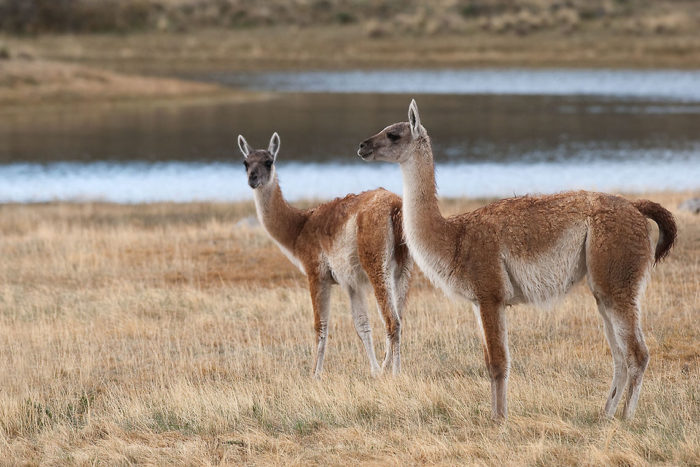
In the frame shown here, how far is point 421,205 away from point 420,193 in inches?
3.4

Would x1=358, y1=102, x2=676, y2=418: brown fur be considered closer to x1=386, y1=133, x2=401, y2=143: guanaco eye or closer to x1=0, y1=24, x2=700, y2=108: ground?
x1=386, y1=133, x2=401, y2=143: guanaco eye

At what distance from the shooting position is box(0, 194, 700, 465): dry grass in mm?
6086

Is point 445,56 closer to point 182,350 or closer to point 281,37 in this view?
point 281,37

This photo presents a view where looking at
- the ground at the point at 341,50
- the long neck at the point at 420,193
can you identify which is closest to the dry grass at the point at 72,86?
the ground at the point at 341,50

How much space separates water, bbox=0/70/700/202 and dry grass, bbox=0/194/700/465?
9.50m

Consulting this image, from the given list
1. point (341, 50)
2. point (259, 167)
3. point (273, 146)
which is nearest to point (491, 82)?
point (341, 50)

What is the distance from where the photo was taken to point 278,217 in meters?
8.73

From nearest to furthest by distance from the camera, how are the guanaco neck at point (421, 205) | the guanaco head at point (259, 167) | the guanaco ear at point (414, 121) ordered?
the guanaco ear at point (414, 121) → the guanaco neck at point (421, 205) → the guanaco head at point (259, 167)

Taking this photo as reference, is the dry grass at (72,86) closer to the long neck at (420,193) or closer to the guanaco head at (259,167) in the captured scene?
the guanaco head at (259,167)

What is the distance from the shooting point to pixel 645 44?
56.1m

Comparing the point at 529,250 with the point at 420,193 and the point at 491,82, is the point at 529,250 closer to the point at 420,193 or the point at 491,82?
the point at 420,193

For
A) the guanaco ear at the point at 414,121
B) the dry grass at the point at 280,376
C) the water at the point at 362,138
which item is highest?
the guanaco ear at the point at 414,121

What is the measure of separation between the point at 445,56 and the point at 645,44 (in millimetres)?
11648

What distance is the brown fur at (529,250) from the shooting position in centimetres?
637
